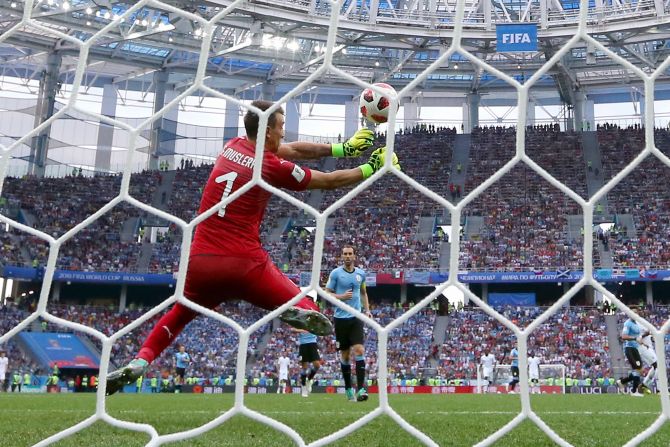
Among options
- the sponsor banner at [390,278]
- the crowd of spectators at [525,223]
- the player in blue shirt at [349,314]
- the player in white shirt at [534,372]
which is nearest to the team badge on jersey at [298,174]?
the player in blue shirt at [349,314]

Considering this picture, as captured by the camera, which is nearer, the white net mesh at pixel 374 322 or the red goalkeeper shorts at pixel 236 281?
the white net mesh at pixel 374 322

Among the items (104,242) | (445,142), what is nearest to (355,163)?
(445,142)

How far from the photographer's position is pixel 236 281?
3.48 m

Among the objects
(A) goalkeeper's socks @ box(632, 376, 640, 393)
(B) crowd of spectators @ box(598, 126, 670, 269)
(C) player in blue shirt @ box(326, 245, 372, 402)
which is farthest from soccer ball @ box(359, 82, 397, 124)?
(B) crowd of spectators @ box(598, 126, 670, 269)

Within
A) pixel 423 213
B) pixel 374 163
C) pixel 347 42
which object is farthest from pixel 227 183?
pixel 423 213

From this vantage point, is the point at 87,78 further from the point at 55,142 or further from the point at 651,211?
the point at 651,211

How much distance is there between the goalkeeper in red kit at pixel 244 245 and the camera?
11.3ft

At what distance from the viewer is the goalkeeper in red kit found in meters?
Answer: 3.44

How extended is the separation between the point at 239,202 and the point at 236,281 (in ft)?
1.33

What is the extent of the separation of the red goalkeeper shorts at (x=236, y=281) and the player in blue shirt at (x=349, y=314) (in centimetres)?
274

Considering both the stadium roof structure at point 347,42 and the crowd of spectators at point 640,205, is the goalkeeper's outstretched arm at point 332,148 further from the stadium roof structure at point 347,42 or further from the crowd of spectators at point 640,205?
the crowd of spectators at point 640,205

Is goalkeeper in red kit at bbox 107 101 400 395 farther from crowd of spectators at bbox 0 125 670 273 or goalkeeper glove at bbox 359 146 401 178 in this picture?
crowd of spectators at bbox 0 125 670 273

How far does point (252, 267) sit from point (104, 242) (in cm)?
2315

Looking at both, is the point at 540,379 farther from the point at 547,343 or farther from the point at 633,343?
the point at 633,343
